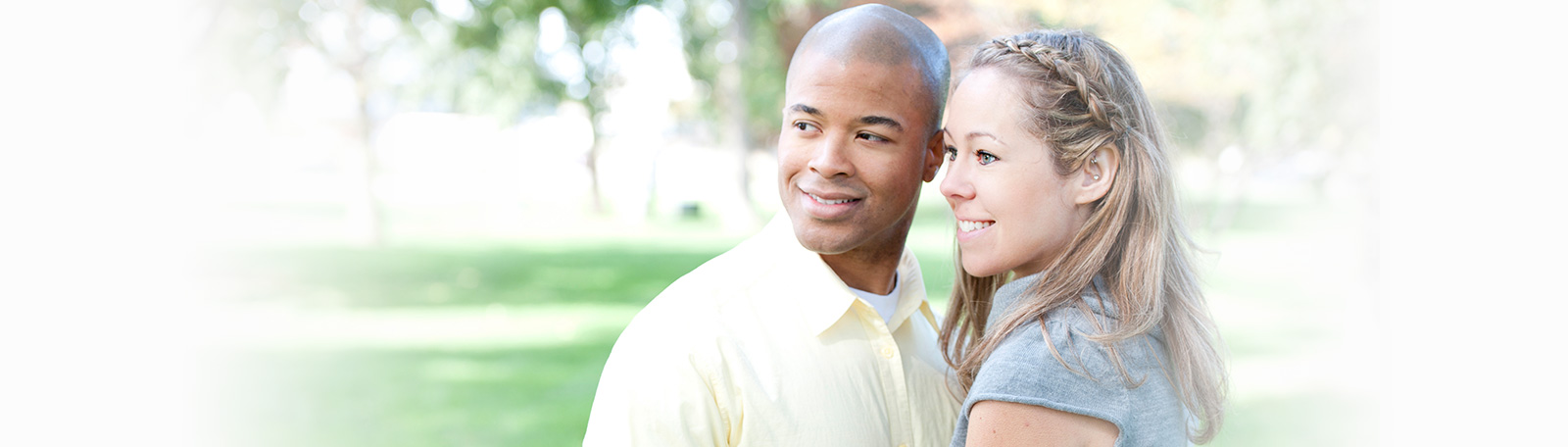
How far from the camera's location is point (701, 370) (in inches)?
92.0

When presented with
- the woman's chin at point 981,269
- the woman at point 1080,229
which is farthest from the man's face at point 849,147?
the woman's chin at point 981,269

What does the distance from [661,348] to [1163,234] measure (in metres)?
1.10

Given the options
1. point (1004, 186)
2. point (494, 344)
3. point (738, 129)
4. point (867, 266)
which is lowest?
point (494, 344)

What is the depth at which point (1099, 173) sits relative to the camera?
238cm

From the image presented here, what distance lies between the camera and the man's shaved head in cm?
253

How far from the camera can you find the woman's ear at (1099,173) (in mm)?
2365

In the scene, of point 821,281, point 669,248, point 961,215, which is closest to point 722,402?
point 821,281

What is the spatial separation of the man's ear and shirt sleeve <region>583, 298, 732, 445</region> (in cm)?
73

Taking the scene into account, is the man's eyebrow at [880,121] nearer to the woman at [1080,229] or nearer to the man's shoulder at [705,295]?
the woman at [1080,229]

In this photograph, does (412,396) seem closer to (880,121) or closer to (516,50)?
(880,121)


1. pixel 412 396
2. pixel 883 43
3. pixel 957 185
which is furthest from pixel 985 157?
pixel 412 396

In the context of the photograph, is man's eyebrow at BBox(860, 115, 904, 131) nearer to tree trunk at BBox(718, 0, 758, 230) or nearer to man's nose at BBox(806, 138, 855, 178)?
man's nose at BBox(806, 138, 855, 178)

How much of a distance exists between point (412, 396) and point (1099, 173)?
721 cm

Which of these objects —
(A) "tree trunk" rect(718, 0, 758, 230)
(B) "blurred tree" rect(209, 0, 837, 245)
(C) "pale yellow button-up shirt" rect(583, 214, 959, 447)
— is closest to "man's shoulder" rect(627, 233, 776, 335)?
(C) "pale yellow button-up shirt" rect(583, 214, 959, 447)
